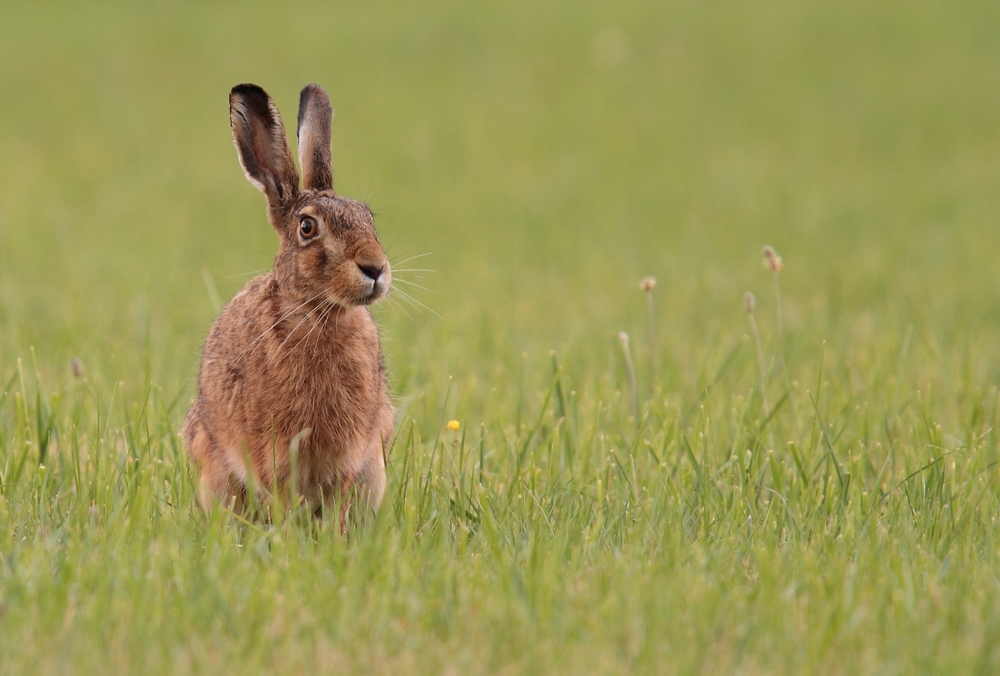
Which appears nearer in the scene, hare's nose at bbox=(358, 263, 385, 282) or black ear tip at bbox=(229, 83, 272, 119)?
hare's nose at bbox=(358, 263, 385, 282)

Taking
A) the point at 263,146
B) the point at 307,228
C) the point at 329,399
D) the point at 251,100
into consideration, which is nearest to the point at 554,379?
the point at 329,399

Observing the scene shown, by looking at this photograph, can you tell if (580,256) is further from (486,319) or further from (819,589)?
(819,589)

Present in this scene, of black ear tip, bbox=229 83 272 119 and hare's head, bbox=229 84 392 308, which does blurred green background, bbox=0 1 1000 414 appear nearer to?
hare's head, bbox=229 84 392 308

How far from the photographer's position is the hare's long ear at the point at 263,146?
4.16 metres

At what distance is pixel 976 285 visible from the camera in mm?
8414

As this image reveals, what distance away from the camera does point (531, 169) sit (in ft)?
46.8

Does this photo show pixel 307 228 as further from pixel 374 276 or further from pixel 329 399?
pixel 329 399

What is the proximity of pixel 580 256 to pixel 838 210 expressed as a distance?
10.5 feet

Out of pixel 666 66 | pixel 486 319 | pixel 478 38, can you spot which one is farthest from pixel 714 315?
pixel 478 38

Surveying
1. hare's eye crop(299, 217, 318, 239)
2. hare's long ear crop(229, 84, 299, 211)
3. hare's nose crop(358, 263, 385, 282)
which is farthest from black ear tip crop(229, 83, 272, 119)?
hare's nose crop(358, 263, 385, 282)

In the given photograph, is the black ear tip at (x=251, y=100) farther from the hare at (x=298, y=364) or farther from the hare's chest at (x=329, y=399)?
the hare's chest at (x=329, y=399)

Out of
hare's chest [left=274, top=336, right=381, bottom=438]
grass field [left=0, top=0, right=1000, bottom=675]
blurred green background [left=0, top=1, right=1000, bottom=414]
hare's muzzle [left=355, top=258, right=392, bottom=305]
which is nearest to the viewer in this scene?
grass field [left=0, top=0, right=1000, bottom=675]

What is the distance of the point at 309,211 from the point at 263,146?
0.36 m

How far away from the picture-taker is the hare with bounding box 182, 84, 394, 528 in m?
3.95
